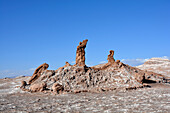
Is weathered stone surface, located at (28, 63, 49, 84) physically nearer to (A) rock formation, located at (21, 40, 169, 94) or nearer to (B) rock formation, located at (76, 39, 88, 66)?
(A) rock formation, located at (21, 40, 169, 94)

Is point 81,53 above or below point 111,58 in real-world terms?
above

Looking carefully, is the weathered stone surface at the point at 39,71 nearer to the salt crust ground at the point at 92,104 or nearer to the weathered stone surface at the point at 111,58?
the weathered stone surface at the point at 111,58

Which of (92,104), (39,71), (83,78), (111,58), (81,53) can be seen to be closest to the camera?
(92,104)

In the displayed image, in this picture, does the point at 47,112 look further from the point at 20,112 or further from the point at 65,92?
the point at 65,92

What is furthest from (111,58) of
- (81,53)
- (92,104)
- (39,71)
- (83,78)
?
(92,104)

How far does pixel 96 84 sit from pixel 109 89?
2737 mm

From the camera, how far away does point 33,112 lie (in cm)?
1155

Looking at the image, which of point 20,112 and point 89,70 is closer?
point 20,112

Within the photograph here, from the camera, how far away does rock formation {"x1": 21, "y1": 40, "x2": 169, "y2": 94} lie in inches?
958

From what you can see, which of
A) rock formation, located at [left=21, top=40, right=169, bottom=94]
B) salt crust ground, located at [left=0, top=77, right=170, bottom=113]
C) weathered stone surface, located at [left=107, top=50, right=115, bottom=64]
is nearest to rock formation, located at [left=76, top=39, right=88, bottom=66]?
rock formation, located at [left=21, top=40, right=169, bottom=94]

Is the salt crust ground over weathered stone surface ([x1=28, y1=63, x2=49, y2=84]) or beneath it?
beneath

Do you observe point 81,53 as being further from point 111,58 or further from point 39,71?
point 39,71

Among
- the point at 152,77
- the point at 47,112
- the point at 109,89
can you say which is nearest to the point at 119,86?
the point at 109,89

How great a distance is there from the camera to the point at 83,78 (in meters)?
26.2
